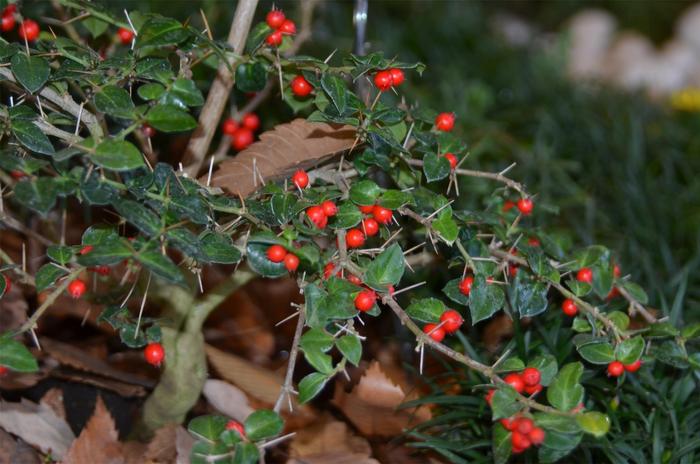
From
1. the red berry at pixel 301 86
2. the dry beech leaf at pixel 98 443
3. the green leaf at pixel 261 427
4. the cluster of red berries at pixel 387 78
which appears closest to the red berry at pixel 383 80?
the cluster of red berries at pixel 387 78

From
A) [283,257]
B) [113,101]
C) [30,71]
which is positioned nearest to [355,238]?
[283,257]

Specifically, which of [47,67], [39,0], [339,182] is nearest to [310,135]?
[339,182]

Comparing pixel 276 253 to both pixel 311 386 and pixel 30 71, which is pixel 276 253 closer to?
pixel 311 386

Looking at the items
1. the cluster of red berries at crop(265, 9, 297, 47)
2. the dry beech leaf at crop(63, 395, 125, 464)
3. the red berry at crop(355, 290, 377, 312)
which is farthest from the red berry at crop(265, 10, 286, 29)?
the dry beech leaf at crop(63, 395, 125, 464)

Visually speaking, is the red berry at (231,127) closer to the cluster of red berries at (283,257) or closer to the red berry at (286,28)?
the red berry at (286,28)

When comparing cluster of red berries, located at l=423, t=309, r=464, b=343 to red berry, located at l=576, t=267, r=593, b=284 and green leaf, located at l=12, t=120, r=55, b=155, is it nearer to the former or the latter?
red berry, located at l=576, t=267, r=593, b=284

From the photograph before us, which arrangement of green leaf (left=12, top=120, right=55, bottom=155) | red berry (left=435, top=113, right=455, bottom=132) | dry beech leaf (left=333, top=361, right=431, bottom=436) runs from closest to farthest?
green leaf (left=12, top=120, right=55, bottom=155) → red berry (left=435, top=113, right=455, bottom=132) → dry beech leaf (left=333, top=361, right=431, bottom=436)
